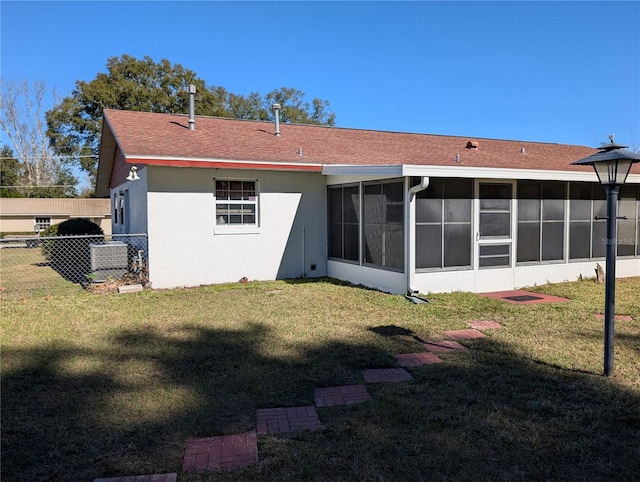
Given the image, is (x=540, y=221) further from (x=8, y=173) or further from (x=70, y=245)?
(x=8, y=173)

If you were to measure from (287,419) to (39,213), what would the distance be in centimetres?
4067

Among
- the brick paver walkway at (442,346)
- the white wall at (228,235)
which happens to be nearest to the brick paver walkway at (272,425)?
the brick paver walkway at (442,346)

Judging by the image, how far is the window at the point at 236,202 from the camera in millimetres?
10469

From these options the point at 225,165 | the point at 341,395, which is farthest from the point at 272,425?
the point at 225,165

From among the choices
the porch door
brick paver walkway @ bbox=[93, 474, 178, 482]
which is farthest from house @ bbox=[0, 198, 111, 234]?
brick paver walkway @ bbox=[93, 474, 178, 482]

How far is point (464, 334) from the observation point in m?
6.04

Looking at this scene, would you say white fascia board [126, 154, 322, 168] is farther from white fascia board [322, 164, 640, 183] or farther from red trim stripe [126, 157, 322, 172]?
white fascia board [322, 164, 640, 183]

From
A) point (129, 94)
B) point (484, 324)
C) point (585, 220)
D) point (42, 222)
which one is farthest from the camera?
point (42, 222)

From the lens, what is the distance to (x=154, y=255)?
9742mm

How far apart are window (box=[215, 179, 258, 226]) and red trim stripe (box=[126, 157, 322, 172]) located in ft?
2.06

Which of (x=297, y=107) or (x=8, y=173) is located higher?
(x=297, y=107)

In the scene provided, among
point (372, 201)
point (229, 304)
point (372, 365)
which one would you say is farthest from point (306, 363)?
point (372, 201)

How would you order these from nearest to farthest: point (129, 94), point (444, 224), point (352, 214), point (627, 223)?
point (444, 224), point (352, 214), point (627, 223), point (129, 94)

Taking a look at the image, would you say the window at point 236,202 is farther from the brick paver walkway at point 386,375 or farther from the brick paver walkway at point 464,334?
the brick paver walkway at point 386,375
